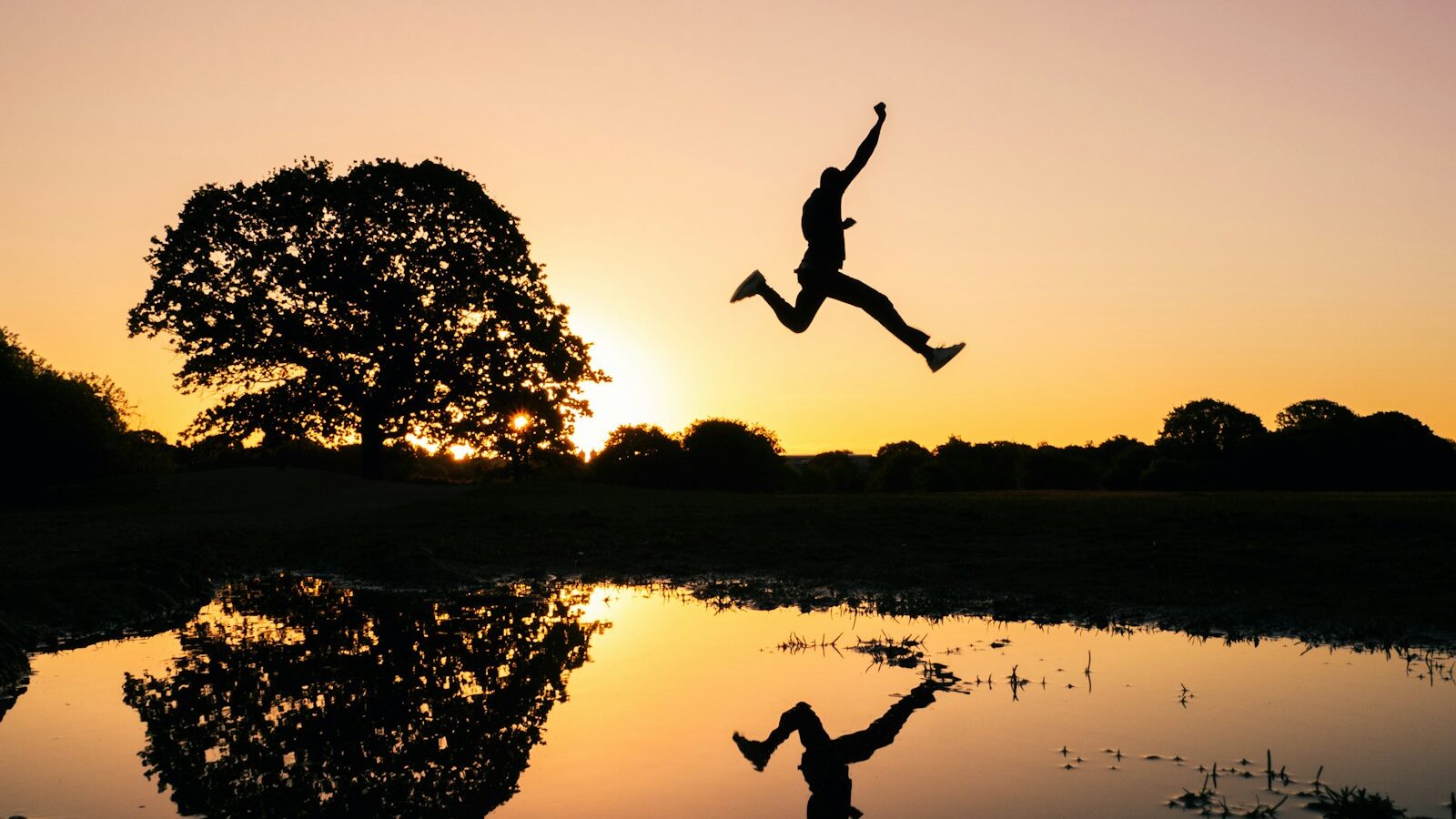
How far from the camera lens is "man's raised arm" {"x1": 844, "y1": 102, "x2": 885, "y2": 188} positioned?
985cm

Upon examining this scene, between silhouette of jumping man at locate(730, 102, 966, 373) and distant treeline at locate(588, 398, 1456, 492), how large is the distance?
37.2 m

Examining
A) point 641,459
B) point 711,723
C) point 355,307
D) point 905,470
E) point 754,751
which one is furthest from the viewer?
point 905,470

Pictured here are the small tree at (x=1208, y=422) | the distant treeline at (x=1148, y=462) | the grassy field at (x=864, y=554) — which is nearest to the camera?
the grassy field at (x=864, y=554)

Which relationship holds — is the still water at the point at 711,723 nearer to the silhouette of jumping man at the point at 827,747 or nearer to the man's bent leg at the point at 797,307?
the silhouette of jumping man at the point at 827,747

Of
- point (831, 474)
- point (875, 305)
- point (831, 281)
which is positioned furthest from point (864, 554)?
point (831, 474)

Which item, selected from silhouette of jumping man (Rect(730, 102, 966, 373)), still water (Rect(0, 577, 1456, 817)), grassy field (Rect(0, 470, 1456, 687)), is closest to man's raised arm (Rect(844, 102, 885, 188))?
silhouette of jumping man (Rect(730, 102, 966, 373))

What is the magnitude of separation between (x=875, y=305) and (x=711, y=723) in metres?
4.87

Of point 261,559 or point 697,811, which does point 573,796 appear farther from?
point 261,559

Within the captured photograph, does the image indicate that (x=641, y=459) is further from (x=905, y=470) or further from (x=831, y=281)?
(x=831, y=281)

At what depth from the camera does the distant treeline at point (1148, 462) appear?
149 feet

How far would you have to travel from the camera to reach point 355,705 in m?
8.33

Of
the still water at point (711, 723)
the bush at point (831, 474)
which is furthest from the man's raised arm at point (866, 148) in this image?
the bush at point (831, 474)

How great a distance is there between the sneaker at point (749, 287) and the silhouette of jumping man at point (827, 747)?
168 inches

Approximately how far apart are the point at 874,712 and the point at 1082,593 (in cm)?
735
